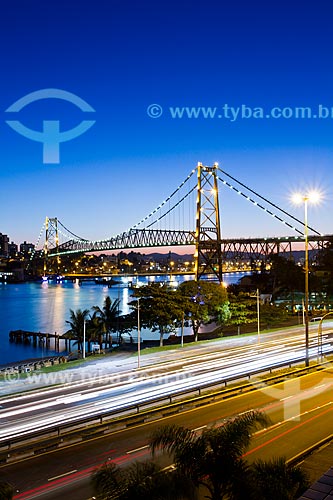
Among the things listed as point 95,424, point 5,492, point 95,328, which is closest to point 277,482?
point 5,492

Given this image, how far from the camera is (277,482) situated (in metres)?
7.35

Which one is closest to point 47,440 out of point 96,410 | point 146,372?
point 96,410

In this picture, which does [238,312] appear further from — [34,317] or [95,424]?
[34,317]

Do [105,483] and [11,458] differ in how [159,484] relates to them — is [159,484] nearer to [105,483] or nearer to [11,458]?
[105,483]

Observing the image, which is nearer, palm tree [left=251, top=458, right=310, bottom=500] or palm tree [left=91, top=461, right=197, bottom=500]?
palm tree [left=91, top=461, right=197, bottom=500]

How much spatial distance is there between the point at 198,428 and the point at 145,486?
25.8ft

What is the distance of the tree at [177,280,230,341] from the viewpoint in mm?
38531

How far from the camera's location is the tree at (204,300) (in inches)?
1517

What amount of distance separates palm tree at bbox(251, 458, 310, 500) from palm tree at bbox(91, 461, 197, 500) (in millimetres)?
1054

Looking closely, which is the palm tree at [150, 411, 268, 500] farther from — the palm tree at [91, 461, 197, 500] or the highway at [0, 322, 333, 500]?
the highway at [0, 322, 333, 500]

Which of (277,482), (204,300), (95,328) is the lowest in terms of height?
(95,328)

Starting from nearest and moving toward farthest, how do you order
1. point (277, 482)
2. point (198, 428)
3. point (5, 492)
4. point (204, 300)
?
1. point (5, 492)
2. point (277, 482)
3. point (198, 428)
4. point (204, 300)

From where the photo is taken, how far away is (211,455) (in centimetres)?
769

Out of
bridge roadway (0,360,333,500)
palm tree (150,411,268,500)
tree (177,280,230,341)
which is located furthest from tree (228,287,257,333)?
palm tree (150,411,268,500)
